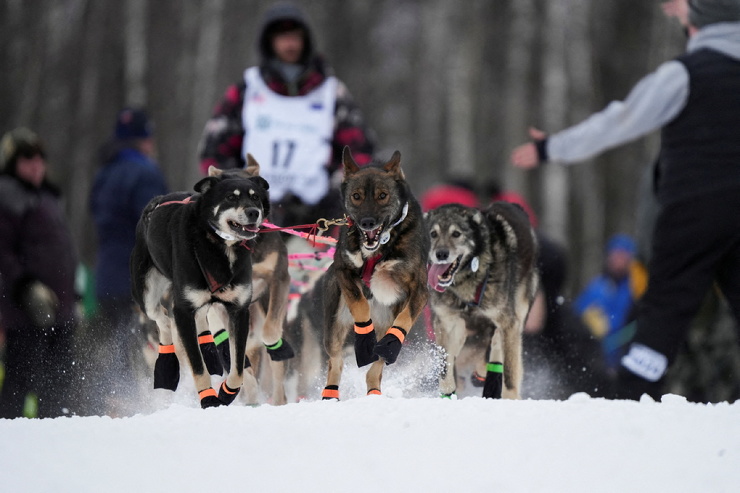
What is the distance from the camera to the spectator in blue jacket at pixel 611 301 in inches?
298

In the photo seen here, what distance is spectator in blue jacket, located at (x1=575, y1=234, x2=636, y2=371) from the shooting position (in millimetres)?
7563

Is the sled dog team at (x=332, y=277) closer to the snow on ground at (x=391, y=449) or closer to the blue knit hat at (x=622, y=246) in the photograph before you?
the snow on ground at (x=391, y=449)

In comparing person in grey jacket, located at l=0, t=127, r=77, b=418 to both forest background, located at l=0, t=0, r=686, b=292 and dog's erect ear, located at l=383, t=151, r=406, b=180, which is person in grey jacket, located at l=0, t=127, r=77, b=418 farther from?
forest background, located at l=0, t=0, r=686, b=292

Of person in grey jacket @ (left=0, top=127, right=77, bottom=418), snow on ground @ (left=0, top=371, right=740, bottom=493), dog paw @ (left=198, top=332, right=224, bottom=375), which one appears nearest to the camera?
snow on ground @ (left=0, top=371, right=740, bottom=493)

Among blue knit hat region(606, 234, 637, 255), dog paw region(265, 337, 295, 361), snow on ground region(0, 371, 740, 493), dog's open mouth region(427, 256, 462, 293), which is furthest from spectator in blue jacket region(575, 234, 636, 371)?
snow on ground region(0, 371, 740, 493)

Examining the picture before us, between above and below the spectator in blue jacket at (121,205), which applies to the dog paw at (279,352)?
below

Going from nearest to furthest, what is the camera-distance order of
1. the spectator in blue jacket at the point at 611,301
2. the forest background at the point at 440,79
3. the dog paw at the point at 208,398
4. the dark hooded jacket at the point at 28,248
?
the dog paw at the point at 208,398 < the dark hooded jacket at the point at 28,248 < the spectator in blue jacket at the point at 611,301 < the forest background at the point at 440,79

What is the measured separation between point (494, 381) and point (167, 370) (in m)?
1.65

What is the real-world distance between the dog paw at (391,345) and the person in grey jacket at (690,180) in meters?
1.01

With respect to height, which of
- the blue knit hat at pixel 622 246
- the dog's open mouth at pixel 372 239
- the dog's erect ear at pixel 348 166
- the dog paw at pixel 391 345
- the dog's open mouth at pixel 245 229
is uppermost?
the dog's erect ear at pixel 348 166

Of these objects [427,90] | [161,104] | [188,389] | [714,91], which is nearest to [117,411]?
[188,389]

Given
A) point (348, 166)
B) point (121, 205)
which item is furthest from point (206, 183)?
point (121, 205)

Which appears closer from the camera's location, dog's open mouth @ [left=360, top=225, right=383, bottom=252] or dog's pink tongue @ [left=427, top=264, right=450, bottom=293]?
dog's open mouth @ [left=360, top=225, right=383, bottom=252]

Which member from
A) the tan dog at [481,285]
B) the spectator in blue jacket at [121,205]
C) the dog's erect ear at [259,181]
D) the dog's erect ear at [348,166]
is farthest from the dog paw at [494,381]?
the spectator in blue jacket at [121,205]
